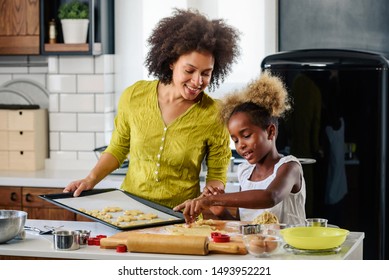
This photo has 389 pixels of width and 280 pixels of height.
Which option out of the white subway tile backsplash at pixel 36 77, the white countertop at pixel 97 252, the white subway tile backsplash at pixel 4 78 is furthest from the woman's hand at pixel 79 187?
the white subway tile backsplash at pixel 4 78

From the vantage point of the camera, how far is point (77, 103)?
495 centimetres

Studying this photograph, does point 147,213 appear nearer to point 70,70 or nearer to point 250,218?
point 250,218

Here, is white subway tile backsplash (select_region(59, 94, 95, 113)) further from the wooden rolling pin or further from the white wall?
the wooden rolling pin

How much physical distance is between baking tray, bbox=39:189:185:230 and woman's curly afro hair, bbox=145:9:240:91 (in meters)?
0.50

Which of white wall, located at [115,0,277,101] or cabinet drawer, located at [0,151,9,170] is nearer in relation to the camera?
white wall, located at [115,0,277,101]

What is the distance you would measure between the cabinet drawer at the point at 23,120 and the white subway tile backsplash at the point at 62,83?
0.18 m

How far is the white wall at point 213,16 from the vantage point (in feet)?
15.6

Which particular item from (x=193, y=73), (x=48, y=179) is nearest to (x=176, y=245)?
(x=193, y=73)

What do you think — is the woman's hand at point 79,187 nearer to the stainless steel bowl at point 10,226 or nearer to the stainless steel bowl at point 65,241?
the stainless steel bowl at point 10,226

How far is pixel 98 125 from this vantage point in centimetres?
493

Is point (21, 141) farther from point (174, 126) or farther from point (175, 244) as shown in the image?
point (175, 244)

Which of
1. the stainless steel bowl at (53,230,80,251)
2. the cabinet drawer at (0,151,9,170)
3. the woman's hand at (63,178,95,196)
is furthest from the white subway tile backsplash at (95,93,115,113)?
the stainless steel bowl at (53,230,80,251)

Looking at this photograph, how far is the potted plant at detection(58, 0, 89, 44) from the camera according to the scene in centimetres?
475

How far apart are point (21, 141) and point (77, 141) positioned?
0.32 meters
